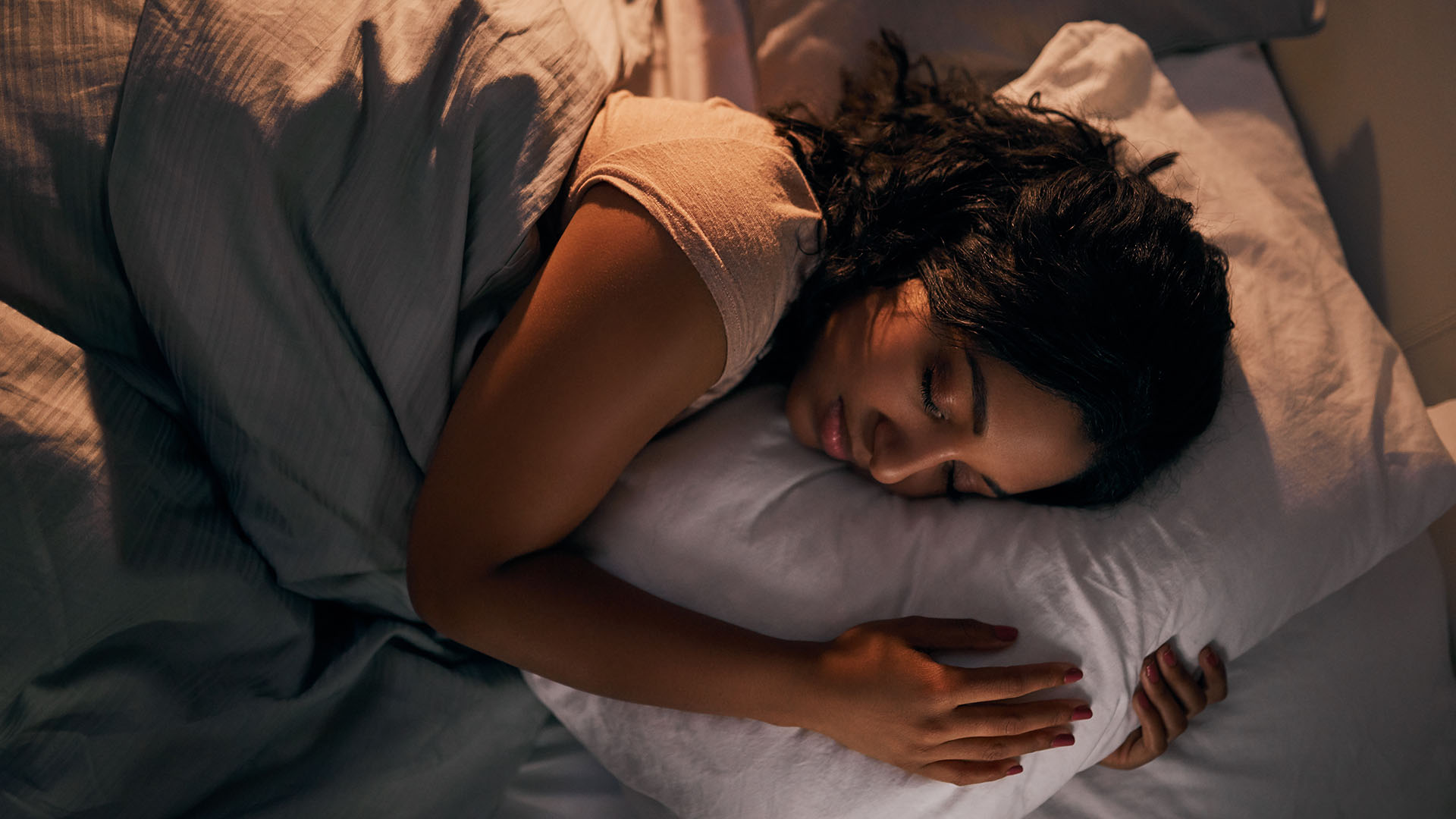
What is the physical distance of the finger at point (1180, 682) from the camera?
97cm

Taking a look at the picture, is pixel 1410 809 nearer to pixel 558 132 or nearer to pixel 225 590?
pixel 558 132

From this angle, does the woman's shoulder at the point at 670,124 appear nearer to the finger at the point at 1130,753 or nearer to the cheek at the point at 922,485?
the cheek at the point at 922,485

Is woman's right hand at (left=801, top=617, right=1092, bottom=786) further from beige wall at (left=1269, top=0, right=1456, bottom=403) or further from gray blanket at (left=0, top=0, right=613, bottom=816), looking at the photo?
beige wall at (left=1269, top=0, right=1456, bottom=403)

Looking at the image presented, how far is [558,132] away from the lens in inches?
35.5

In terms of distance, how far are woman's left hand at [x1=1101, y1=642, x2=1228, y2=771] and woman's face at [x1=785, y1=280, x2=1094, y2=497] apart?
0.83ft

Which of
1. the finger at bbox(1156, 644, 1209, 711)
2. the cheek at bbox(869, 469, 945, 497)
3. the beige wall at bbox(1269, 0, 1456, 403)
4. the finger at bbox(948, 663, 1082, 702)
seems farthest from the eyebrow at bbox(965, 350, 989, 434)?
the beige wall at bbox(1269, 0, 1456, 403)

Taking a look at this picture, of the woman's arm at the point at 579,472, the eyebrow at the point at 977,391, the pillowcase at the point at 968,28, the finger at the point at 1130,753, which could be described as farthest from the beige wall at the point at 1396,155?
the woman's arm at the point at 579,472

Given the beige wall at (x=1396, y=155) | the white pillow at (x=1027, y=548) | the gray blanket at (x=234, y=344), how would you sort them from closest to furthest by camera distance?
the gray blanket at (x=234, y=344) < the white pillow at (x=1027, y=548) < the beige wall at (x=1396, y=155)

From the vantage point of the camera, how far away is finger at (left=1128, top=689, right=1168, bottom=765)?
98 cm

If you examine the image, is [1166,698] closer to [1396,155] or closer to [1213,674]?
[1213,674]

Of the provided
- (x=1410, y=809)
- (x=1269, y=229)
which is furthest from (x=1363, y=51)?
(x=1410, y=809)

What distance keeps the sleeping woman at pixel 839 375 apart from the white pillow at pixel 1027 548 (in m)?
0.03

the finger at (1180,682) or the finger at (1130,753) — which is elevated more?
the finger at (1180,682)

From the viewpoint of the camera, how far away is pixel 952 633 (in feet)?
2.92
